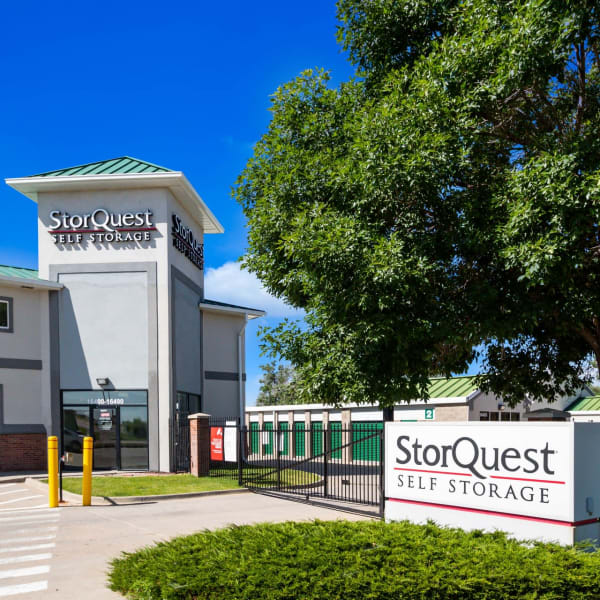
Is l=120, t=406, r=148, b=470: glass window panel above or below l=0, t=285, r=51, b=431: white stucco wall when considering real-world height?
below

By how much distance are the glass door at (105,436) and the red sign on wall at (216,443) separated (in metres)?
4.57

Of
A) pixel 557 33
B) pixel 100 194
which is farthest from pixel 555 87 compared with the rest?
pixel 100 194

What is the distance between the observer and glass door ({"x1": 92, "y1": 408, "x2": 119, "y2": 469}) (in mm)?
23031

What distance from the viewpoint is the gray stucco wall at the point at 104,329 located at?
2317cm

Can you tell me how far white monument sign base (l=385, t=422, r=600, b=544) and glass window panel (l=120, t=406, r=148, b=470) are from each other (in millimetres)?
15399

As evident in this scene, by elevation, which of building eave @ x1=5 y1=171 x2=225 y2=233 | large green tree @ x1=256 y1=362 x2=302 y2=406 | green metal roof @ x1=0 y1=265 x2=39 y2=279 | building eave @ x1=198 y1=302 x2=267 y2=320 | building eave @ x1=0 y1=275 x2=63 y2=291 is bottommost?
large green tree @ x1=256 y1=362 x2=302 y2=406

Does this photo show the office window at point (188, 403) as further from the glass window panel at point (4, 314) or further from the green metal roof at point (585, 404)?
the green metal roof at point (585, 404)

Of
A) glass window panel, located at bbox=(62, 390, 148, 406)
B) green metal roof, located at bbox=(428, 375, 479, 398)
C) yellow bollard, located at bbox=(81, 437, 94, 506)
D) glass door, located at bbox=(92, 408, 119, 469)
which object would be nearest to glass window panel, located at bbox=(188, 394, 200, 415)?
glass window panel, located at bbox=(62, 390, 148, 406)

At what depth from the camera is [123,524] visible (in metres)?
12.1

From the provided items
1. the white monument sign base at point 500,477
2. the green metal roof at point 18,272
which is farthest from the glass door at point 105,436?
the white monument sign base at point 500,477

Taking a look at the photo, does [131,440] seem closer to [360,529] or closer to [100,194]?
[100,194]

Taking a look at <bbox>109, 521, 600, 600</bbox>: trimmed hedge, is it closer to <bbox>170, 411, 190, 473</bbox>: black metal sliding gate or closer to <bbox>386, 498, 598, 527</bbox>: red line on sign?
<bbox>386, 498, 598, 527</bbox>: red line on sign

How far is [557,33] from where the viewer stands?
11.2 m

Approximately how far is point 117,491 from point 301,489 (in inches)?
202
